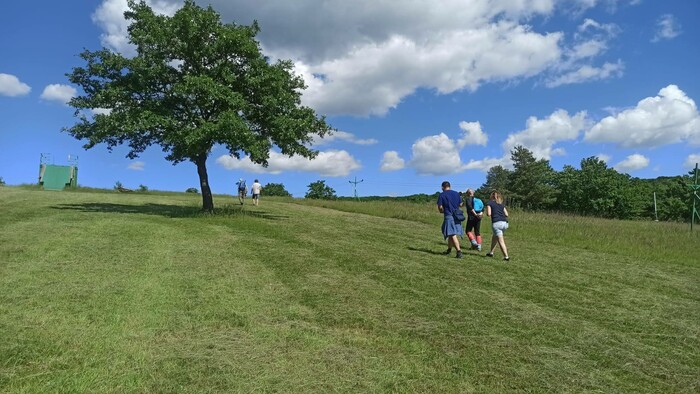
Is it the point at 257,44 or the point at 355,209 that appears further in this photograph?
the point at 355,209

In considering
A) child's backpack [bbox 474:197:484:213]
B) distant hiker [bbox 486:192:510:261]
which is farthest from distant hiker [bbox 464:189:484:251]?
distant hiker [bbox 486:192:510:261]

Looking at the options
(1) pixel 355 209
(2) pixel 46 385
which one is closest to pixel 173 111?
(1) pixel 355 209

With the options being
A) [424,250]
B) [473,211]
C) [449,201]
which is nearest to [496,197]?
[473,211]

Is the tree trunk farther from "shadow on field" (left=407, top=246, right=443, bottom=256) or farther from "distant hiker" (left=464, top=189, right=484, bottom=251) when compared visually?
"distant hiker" (left=464, top=189, right=484, bottom=251)

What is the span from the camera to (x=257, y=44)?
2139 centimetres

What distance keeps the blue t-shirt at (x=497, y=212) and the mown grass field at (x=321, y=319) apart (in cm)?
124

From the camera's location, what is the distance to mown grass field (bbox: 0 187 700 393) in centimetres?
476

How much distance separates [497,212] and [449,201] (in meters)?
1.40

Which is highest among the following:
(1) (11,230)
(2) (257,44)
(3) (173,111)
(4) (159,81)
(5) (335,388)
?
(2) (257,44)

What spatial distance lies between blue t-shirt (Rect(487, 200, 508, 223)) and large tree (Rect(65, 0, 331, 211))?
1040cm

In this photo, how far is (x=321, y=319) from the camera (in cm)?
667

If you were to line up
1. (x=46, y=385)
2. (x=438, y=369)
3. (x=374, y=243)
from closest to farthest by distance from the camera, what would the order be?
(x=46, y=385) → (x=438, y=369) → (x=374, y=243)

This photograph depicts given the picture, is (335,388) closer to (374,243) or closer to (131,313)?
(131,313)

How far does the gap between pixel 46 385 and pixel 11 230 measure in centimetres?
1090
